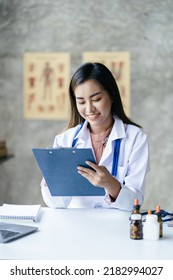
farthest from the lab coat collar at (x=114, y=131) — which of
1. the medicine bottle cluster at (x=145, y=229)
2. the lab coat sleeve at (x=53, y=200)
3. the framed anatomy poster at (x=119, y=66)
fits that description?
the framed anatomy poster at (x=119, y=66)

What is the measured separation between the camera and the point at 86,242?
5.74ft

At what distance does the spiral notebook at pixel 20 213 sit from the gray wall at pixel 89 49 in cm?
172

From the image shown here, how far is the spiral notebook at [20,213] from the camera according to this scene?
2.11m

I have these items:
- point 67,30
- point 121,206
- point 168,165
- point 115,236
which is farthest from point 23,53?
point 115,236

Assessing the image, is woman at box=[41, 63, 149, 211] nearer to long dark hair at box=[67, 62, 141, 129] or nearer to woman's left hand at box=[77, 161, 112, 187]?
long dark hair at box=[67, 62, 141, 129]

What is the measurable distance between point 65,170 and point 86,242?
18.7 inches

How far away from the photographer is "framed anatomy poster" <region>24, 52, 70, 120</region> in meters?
3.95

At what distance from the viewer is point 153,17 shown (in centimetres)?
382

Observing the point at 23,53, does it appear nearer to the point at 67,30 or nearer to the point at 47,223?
the point at 67,30

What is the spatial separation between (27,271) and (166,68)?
268 cm

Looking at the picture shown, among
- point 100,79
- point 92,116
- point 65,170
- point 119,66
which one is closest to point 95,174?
point 65,170

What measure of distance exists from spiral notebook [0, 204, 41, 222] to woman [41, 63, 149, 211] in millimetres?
162

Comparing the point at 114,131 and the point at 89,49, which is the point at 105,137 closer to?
the point at 114,131

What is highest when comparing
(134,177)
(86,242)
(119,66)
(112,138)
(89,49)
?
(89,49)
